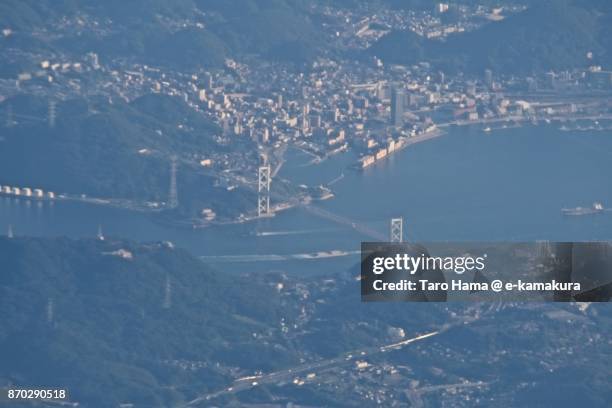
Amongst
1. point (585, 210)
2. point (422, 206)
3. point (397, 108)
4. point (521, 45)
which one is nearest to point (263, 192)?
point (422, 206)

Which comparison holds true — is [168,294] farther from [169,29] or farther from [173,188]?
[169,29]

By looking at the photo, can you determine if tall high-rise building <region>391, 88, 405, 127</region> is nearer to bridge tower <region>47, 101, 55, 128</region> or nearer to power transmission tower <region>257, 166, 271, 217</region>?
bridge tower <region>47, 101, 55, 128</region>

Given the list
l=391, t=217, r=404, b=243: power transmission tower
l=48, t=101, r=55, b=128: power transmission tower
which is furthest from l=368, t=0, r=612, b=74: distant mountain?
l=391, t=217, r=404, b=243: power transmission tower

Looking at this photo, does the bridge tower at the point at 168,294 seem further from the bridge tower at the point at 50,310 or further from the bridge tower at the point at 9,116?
the bridge tower at the point at 9,116

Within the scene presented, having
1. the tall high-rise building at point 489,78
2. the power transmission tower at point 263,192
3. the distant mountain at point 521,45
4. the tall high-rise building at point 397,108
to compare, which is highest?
the distant mountain at point 521,45

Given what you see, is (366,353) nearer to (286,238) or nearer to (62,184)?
(286,238)

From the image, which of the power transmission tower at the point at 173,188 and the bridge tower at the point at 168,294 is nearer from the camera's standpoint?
the bridge tower at the point at 168,294

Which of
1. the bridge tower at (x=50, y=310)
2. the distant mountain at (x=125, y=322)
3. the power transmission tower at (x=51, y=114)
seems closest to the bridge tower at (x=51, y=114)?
the power transmission tower at (x=51, y=114)

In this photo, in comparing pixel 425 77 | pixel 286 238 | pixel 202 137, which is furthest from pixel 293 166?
pixel 425 77

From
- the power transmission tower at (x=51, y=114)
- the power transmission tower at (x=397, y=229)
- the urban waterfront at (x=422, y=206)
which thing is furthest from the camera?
the power transmission tower at (x=51, y=114)
